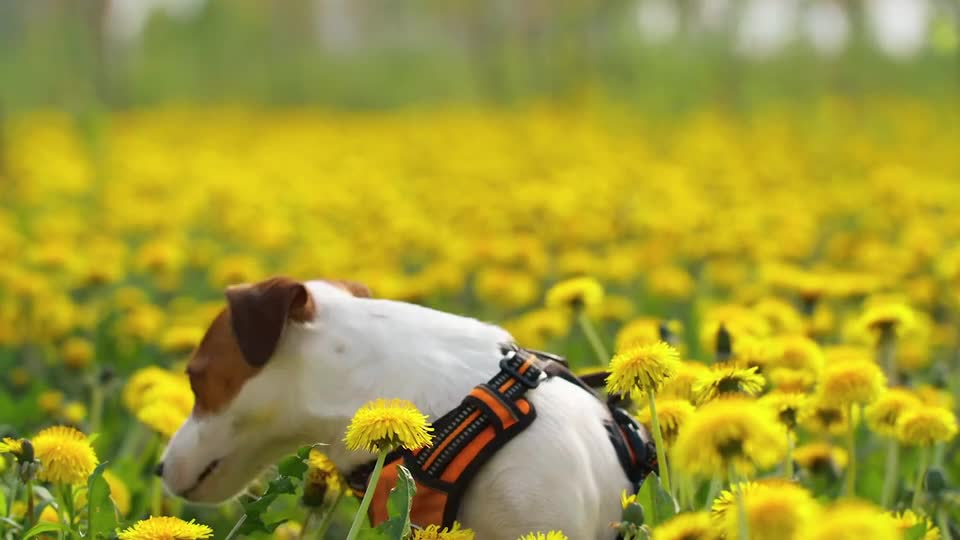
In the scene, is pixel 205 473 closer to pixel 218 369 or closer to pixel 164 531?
pixel 218 369

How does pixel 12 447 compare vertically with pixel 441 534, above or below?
above

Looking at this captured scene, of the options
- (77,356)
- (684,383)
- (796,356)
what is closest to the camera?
(684,383)

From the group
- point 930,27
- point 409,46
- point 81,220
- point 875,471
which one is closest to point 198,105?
point 409,46

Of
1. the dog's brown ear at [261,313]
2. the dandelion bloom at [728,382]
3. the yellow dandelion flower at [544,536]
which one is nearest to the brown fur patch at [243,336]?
the dog's brown ear at [261,313]

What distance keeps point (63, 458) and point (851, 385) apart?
45.8 inches

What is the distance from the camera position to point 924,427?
6.56ft

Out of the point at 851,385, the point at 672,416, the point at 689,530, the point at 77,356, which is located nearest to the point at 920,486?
the point at 851,385

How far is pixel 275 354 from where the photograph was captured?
1957 millimetres

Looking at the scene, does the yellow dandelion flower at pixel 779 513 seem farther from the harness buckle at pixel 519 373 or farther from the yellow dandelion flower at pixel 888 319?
the yellow dandelion flower at pixel 888 319

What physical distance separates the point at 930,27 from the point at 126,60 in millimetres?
15547

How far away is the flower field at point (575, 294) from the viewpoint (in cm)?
181

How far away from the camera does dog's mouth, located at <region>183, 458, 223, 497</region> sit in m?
2.05

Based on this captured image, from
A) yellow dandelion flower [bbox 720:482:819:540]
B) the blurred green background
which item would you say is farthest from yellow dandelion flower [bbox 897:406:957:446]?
the blurred green background

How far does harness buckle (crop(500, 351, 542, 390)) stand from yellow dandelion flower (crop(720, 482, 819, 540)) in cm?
64
